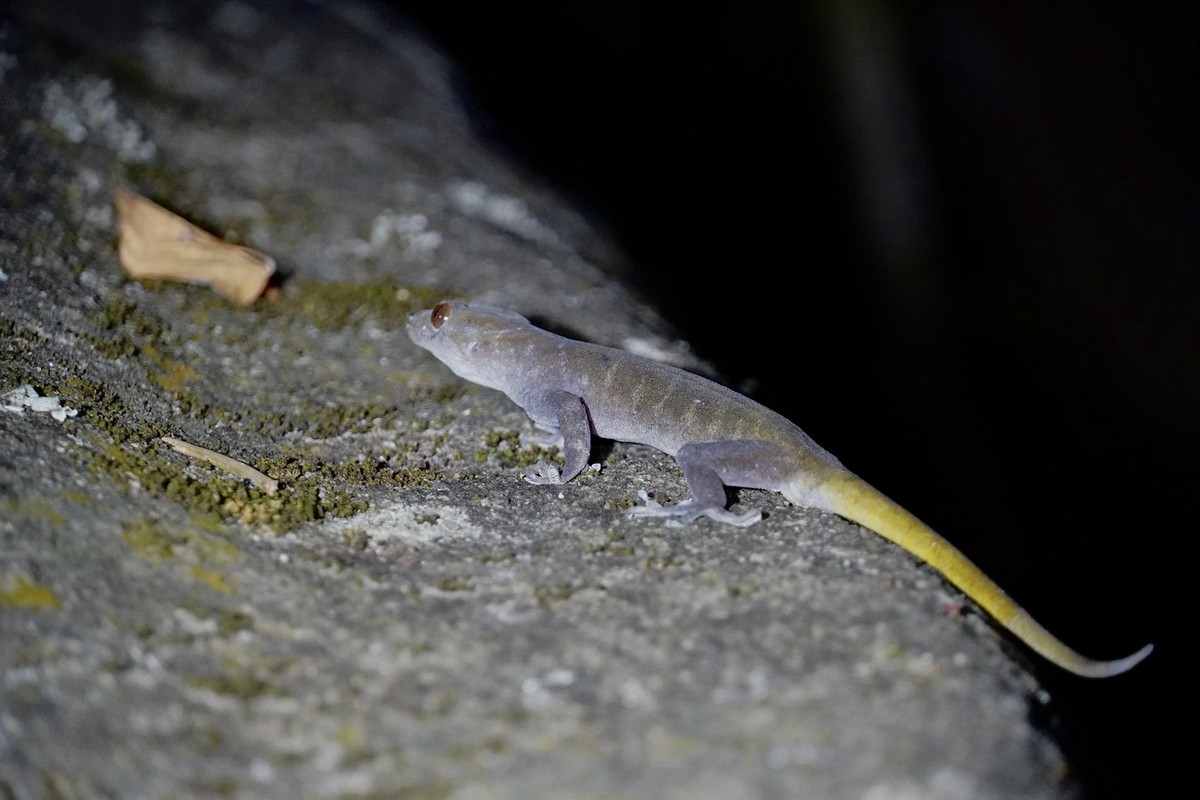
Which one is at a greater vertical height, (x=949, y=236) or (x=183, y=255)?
(x=949, y=236)

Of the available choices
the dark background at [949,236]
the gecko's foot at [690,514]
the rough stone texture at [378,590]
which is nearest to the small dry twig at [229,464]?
the rough stone texture at [378,590]

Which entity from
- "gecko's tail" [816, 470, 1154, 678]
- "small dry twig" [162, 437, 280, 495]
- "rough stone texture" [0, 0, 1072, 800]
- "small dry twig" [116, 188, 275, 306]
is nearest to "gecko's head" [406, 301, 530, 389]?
"rough stone texture" [0, 0, 1072, 800]

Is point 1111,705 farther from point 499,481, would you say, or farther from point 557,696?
point 557,696

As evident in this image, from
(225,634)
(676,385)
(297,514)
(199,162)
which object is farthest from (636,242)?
(225,634)

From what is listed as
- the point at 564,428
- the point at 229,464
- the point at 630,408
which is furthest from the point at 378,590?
the point at 630,408

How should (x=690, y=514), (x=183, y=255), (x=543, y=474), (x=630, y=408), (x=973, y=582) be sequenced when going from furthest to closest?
(x=183, y=255) → (x=630, y=408) → (x=543, y=474) → (x=690, y=514) → (x=973, y=582)

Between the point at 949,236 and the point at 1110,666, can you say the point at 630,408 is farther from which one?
the point at 949,236

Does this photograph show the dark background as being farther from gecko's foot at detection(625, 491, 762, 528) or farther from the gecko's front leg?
gecko's foot at detection(625, 491, 762, 528)
